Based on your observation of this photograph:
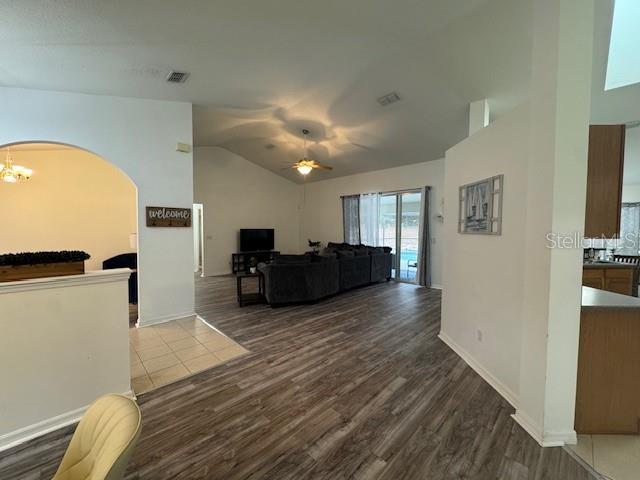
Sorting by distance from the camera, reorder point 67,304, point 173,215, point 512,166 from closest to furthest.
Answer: point 67,304
point 512,166
point 173,215

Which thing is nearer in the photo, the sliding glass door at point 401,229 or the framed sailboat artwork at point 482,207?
the framed sailboat artwork at point 482,207

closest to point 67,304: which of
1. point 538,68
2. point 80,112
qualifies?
point 80,112

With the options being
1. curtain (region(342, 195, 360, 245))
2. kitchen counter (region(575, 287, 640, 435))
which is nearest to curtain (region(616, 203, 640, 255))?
curtain (region(342, 195, 360, 245))

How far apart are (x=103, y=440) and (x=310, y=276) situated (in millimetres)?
3823

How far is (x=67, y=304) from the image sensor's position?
1.89 meters

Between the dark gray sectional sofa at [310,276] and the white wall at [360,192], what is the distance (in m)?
1.74

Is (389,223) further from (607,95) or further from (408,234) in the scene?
(607,95)

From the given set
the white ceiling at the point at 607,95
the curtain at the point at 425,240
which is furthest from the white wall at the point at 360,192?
the white ceiling at the point at 607,95

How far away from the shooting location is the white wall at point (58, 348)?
1.73 meters

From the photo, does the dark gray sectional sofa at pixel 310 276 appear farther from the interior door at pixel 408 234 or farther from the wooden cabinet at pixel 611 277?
the wooden cabinet at pixel 611 277

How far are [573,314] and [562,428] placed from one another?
75 centimetres

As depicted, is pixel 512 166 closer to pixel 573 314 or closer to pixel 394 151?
pixel 573 314

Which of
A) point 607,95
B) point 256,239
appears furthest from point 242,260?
point 607,95

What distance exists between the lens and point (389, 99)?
163 inches
